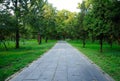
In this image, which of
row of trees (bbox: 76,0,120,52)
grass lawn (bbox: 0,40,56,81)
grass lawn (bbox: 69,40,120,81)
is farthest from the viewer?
row of trees (bbox: 76,0,120,52)

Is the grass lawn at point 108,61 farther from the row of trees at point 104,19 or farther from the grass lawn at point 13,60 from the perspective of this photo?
the grass lawn at point 13,60

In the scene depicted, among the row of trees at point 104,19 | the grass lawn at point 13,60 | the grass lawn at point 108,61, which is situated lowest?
the grass lawn at point 108,61

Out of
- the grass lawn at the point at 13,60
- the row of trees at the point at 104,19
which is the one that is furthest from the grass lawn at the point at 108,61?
the grass lawn at the point at 13,60

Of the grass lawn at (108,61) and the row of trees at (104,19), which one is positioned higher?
the row of trees at (104,19)

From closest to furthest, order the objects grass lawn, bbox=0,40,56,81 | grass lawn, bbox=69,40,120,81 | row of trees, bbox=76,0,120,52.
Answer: grass lawn, bbox=69,40,120,81 < grass lawn, bbox=0,40,56,81 < row of trees, bbox=76,0,120,52

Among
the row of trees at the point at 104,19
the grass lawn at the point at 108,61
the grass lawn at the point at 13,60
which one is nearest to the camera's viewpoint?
the grass lawn at the point at 108,61

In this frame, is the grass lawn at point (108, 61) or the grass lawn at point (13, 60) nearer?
the grass lawn at point (108, 61)

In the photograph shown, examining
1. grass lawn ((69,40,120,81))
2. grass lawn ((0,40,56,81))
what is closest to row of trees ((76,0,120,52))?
grass lawn ((69,40,120,81))

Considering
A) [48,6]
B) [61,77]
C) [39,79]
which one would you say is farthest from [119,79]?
[48,6]

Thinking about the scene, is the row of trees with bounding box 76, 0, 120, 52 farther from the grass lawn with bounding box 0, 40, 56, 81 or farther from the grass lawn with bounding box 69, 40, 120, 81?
the grass lawn with bounding box 0, 40, 56, 81

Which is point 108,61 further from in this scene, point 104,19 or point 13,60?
point 13,60

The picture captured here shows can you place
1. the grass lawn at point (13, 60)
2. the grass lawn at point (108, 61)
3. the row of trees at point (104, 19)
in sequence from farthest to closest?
1. the row of trees at point (104, 19)
2. the grass lawn at point (13, 60)
3. the grass lawn at point (108, 61)

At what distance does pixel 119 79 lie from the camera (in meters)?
9.21

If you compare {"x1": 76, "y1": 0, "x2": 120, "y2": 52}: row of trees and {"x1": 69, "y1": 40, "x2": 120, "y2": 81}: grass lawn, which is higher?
{"x1": 76, "y1": 0, "x2": 120, "y2": 52}: row of trees
